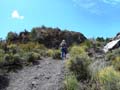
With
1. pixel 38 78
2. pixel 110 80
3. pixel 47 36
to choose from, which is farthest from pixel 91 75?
pixel 47 36

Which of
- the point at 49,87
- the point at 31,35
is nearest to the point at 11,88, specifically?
the point at 49,87

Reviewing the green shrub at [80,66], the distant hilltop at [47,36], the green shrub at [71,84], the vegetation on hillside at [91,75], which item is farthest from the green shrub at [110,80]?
the distant hilltop at [47,36]

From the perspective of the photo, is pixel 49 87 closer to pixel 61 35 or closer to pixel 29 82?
pixel 29 82

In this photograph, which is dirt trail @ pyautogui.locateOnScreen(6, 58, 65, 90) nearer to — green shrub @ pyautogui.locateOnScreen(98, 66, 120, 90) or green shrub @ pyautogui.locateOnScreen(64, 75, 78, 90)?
green shrub @ pyautogui.locateOnScreen(64, 75, 78, 90)

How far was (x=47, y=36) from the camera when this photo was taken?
3831 centimetres

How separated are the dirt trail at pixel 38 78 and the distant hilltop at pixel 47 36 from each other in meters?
16.6

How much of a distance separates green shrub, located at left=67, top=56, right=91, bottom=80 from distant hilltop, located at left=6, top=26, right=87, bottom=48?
19.2 metres

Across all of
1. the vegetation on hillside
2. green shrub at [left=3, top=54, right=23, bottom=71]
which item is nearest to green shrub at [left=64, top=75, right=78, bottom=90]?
the vegetation on hillside

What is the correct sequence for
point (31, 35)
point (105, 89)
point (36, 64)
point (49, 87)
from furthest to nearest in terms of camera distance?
point (31, 35) < point (36, 64) < point (49, 87) < point (105, 89)

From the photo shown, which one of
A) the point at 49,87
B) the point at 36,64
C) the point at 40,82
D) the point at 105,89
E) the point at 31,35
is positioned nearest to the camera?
the point at 105,89

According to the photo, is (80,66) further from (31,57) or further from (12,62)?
(31,57)

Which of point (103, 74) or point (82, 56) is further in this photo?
point (82, 56)

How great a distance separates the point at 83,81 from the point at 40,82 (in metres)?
2.25

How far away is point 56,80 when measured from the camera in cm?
1664
